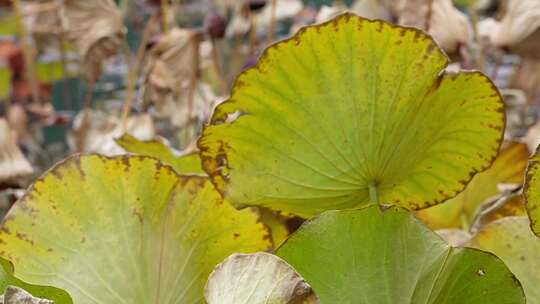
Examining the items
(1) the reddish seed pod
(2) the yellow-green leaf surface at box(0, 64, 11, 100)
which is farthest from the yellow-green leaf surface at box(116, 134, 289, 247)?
(2) the yellow-green leaf surface at box(0, 64, 11, 100)

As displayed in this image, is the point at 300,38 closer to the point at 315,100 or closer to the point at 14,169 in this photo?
the point at 315,100

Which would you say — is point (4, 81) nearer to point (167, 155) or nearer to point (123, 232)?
point (167, 155)

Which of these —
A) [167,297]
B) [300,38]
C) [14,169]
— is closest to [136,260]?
[167,297]

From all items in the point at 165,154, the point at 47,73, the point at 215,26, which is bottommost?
the point at 47,73

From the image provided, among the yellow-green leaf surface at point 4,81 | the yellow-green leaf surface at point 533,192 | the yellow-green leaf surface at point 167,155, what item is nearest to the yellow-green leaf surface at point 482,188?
the yellow-green leaf surface at point 167,155

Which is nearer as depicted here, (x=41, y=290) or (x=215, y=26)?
(x=41, y=290)

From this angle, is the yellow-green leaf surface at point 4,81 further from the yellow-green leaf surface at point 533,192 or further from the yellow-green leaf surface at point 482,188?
the yellow-green leaf surface at point 533,192

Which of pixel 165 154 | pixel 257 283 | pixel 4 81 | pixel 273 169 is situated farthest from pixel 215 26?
pixel 4 81
